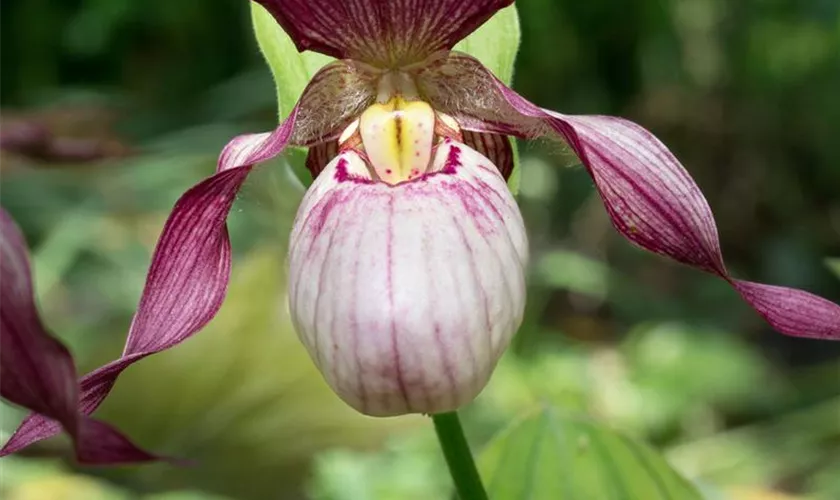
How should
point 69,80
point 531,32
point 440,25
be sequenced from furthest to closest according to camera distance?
1. point 69,80
2. point 531,32
3. point 440,25

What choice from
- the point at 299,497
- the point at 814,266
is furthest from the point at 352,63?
the point at 814,266

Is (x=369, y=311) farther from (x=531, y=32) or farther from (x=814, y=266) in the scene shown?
(x=814, y=266)

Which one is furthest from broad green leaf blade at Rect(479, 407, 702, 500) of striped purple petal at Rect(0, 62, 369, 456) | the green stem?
striped purple petal at Rect(0, 62, 369, 456)

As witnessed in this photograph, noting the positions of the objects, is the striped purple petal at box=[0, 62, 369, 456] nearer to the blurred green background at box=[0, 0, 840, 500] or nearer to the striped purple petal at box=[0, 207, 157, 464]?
the blurred green background at box=[0, 0, 840, 500]

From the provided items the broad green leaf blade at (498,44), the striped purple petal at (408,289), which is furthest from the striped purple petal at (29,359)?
the broad green leaf blade at (498,44)

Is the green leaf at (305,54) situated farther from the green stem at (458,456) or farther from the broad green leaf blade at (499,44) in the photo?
the green stem at (458,456)

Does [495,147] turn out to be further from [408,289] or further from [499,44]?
[408,289]
